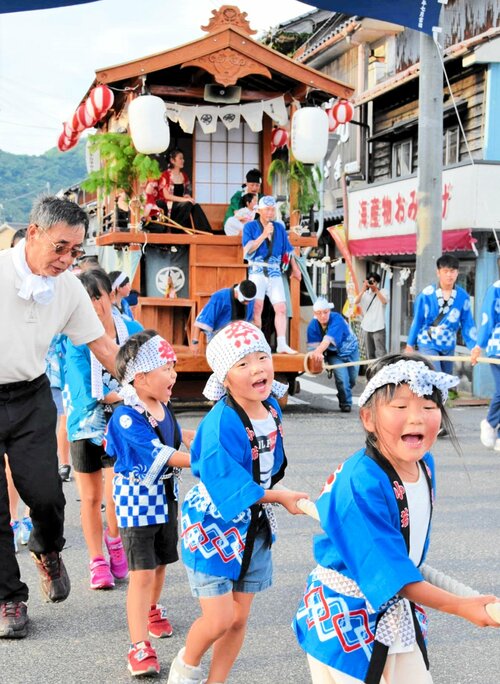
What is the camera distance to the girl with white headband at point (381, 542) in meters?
2.20

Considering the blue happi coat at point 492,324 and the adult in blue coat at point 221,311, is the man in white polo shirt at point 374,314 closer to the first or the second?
the adult in blue coat at point 221,311

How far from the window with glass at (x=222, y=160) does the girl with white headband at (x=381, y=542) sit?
35.6ft

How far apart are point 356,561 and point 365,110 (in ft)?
63.0

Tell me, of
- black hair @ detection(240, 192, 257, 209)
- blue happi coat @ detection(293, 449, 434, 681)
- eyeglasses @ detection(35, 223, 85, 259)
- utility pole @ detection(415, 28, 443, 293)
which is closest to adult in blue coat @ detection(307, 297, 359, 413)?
utility pole @ detection(415, 28, 443, 293)

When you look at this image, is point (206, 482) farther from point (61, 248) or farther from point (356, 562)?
point (61, 248)

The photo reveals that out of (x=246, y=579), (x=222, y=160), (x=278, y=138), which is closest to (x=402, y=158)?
(x=278, y=138)

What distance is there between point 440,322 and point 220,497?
6.54 m

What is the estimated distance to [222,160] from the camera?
42.5ft

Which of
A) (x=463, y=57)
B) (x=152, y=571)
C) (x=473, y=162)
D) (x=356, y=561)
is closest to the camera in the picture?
(x=356, y=561)

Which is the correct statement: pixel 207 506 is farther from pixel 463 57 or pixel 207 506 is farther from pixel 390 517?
pixel 463 57

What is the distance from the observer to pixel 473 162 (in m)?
12.9

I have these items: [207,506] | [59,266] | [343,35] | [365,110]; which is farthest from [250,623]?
[343,35]

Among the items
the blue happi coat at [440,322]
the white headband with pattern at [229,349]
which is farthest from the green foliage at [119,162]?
the white headband with pattern at [229,349]

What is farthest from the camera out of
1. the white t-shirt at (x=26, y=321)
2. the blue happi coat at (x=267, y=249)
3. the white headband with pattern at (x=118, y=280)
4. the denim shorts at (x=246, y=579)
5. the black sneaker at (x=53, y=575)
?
the blue happi coat at (x=267, y=249)
